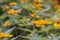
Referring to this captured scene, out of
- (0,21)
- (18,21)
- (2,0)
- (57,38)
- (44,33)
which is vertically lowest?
(57,38)

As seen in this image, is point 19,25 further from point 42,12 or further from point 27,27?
point 42,12

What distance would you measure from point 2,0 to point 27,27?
978 mm

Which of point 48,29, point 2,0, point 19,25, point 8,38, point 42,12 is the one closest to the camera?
point 8,38

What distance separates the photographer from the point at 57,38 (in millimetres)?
1256

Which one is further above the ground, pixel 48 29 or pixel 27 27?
pixel 27 27

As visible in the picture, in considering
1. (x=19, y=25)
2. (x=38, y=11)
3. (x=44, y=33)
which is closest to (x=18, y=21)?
(x=19, y=25)

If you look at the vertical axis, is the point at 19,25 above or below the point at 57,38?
above

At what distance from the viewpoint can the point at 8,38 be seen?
4.06ft

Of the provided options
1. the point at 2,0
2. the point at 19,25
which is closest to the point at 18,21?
the point at 19,25

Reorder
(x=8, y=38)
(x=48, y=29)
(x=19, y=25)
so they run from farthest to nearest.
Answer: (x=19, y=25) → (x=48, y=29) → (x=8, y=38)

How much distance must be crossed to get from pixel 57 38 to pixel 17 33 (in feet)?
0.91

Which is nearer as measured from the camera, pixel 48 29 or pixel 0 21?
pixel 48 29

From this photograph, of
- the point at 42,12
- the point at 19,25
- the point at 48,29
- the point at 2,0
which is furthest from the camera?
the point at 2,0

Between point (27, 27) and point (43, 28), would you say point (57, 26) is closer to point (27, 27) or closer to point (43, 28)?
point (43, 28)
